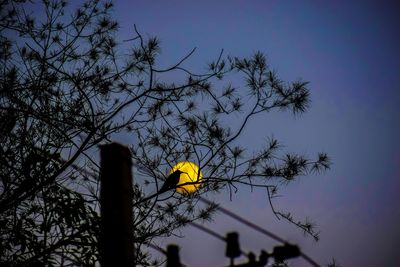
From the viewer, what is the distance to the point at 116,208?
4.86ft

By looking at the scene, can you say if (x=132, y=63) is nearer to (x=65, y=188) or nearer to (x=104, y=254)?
(x=65, y=188)

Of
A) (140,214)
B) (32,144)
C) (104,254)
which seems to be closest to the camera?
(104,254)

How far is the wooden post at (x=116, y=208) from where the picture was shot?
1425 mm

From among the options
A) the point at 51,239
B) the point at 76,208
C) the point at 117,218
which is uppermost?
the point at 76,208

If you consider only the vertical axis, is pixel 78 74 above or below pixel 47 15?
below

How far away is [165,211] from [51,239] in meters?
1.47

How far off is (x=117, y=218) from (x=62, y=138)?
9.54 feet

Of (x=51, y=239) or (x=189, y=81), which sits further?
(x=189, y=81)

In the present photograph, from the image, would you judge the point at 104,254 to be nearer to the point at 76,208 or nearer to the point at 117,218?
the point at 117,218

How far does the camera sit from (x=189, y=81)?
13.9 ft

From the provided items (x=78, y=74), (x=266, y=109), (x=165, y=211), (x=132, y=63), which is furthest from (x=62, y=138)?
(x=266, y=109)

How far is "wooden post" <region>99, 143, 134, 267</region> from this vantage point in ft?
4.68

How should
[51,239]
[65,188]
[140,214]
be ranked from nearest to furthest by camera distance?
[51,239] → [65,188] → [140,214]

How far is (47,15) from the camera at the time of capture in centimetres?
471
